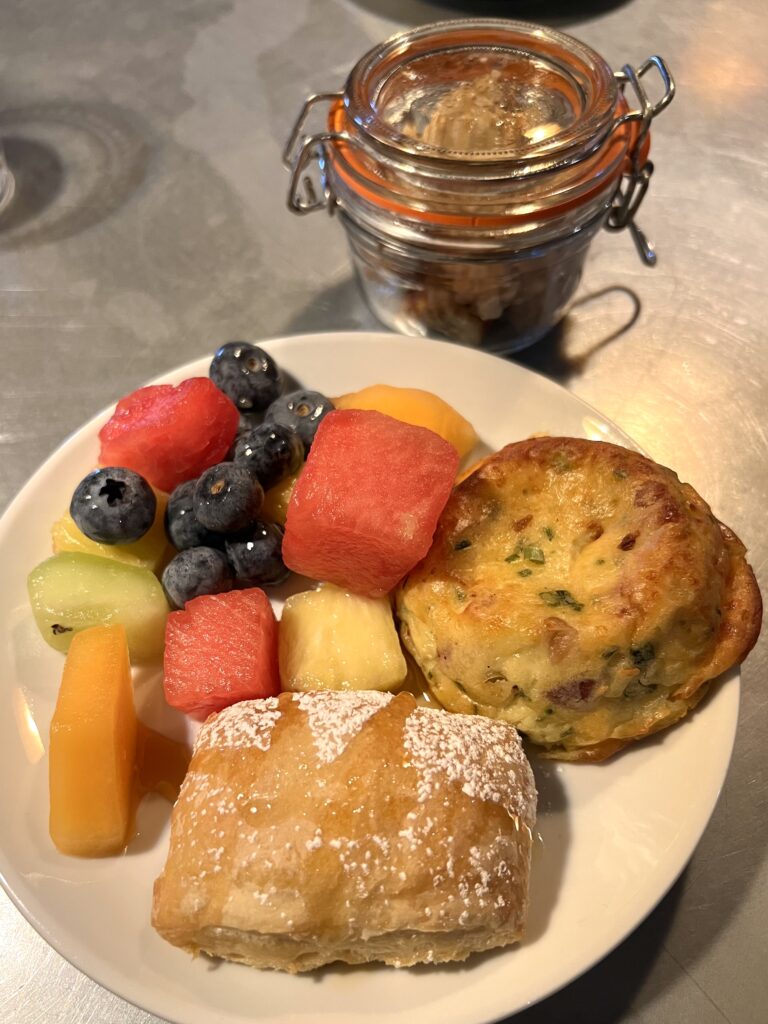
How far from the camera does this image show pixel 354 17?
3123 millimetres

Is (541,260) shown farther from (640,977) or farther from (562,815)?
(640,977)

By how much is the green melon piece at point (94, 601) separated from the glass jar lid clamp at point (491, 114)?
844 millimetres

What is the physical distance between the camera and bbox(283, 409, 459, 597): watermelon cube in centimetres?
129

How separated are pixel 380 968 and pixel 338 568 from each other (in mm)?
584

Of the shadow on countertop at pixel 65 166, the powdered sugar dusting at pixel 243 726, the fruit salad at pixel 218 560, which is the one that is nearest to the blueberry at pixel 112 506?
the fruit salad at pixel 218 560

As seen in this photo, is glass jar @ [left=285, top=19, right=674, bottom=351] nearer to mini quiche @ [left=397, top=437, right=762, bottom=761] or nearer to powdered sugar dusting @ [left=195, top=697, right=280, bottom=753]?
mini quiche @ [left=397, top=437, right=762, bottom=761]

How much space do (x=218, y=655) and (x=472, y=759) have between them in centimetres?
43

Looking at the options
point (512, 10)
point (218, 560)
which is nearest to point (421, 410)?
point (218, 560)

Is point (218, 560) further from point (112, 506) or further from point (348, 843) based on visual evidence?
point (348, 843)

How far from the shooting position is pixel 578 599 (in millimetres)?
1253

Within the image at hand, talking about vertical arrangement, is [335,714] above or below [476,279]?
below

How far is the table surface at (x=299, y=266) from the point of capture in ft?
4.49

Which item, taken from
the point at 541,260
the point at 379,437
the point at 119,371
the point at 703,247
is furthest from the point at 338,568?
the point at 703,247

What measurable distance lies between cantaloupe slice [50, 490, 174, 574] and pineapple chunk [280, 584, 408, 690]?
29 cm
